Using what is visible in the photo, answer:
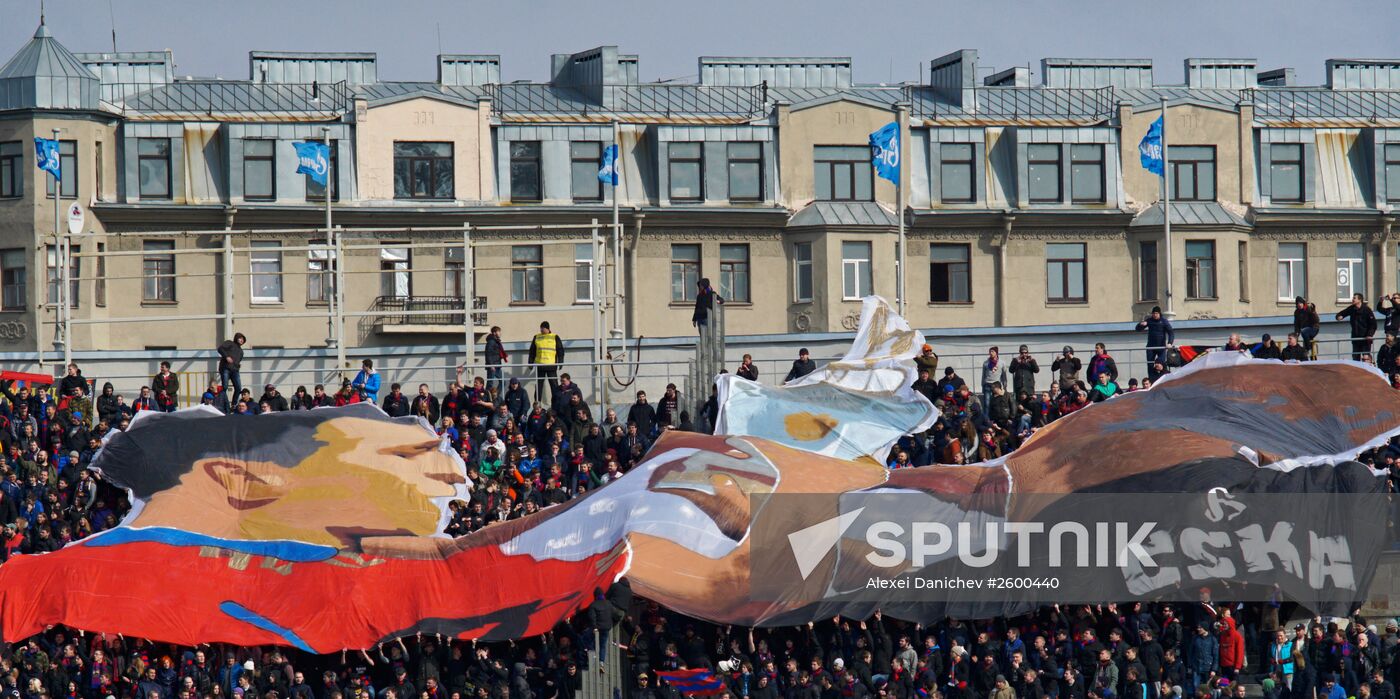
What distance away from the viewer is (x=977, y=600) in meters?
34.3

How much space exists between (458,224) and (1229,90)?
2411 cm

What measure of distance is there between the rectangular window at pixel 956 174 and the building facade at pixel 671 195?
0.07 m

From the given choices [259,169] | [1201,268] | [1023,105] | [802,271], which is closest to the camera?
[259,169]

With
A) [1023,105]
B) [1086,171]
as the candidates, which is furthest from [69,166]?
[1086,171]

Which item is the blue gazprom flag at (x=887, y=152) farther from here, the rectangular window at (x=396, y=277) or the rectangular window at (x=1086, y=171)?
the rectangular window at (x=396, y=277)

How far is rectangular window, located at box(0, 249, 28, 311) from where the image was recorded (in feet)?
194

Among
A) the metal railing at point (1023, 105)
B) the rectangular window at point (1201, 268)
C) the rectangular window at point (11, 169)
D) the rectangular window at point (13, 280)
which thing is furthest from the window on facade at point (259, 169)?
the rectangular window at point (1201, 268)

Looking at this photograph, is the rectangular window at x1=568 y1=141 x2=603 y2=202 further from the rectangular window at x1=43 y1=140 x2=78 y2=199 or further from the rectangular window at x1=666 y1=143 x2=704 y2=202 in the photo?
the rectangular window at x1=43 y1=140 x2=78 y2=199

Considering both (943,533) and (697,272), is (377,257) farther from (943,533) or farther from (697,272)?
(943,533)

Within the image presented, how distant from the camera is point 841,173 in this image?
62.2 meters

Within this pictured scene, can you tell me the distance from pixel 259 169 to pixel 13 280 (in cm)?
717

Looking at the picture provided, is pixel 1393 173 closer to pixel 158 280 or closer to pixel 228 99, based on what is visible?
pixel 228 99

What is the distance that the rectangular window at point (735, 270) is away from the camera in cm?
6191

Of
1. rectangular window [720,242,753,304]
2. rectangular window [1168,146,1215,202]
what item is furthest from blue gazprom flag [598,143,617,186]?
rectangular window [1168,146,1215,202]
